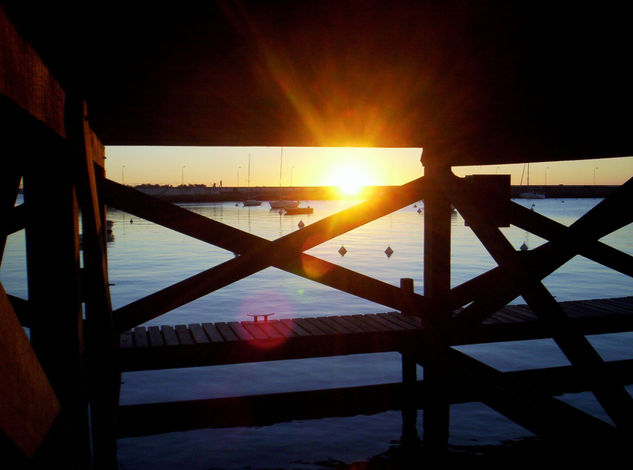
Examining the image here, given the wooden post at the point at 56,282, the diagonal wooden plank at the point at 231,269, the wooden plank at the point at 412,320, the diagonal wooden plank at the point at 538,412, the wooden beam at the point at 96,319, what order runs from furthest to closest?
the wooden plank at the point at 412,320, the diagonal wooden plank at the point at 231,269, the diagonal wooden plank at the point at 538,412, the wooden beam at the point at 96,319, the wooden post at the point at 56,282

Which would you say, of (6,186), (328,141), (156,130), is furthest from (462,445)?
(6,186)

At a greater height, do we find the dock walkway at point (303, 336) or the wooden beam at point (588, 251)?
the wooden beam at point (588, 251)

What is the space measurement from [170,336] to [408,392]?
2.84 m

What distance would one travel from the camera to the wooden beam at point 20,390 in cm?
156

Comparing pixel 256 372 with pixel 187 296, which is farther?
pixel 256 372

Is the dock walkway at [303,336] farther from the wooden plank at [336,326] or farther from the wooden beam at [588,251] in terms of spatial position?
the wooden beam at [588,251]

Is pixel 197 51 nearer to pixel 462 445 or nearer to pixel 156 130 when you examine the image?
pixel 156 130

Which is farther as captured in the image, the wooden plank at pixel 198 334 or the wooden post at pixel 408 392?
the wooden post at pixel 408 392

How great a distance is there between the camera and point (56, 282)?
297 centimetres

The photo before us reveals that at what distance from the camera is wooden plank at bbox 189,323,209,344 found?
5.79 meters

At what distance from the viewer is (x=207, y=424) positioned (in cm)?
612

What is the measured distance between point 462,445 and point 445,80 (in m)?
7.26

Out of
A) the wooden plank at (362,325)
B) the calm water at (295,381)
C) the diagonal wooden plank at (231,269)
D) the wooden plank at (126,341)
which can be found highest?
the diagonal wooden plank at (231,269)

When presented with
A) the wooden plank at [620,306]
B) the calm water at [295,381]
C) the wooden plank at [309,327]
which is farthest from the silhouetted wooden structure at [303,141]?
the calm water at [295,381]
